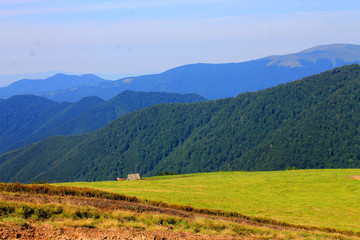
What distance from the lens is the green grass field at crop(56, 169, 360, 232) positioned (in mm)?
25641

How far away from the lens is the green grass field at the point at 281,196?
25.6 meters

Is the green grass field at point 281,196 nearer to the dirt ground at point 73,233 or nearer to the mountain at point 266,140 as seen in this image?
the dirt ground at point 73,233

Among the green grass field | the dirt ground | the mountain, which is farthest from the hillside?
the mountain

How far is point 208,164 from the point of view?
15312 centimetres

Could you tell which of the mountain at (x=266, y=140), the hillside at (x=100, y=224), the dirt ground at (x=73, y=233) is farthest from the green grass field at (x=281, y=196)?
the mountain at (x=266, y=140)

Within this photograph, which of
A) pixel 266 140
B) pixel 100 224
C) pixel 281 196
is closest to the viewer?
pixel 100 224

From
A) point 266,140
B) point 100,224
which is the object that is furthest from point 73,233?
point 266,140

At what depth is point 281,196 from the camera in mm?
33562

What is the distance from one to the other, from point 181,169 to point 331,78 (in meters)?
80.9

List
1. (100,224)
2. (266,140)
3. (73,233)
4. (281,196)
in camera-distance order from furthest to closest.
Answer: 1. (266,140)
2. (281,196)
3. (100,224)
4. (73,233)

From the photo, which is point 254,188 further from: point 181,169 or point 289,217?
point 181,169

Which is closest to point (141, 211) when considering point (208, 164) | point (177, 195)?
point (177, 195)

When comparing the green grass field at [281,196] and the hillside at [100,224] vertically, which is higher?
the hillside at [100,224]

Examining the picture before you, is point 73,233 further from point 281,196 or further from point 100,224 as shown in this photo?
point 281,196
